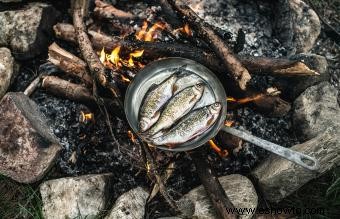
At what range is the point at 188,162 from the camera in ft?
14.0

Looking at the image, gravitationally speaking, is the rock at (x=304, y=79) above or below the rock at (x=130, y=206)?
above

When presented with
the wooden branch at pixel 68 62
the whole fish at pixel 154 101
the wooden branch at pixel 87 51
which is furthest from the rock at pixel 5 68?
the whole fish at pixel 154 101

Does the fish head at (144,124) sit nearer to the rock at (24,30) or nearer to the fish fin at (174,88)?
the fish fin at (174,88)

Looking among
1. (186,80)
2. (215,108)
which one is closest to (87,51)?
(186,80)

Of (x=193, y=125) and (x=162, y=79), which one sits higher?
(x=162, y=79)

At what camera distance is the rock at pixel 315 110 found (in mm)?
4273

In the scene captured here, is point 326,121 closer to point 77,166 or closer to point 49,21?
point 77,166

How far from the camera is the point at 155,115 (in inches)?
156

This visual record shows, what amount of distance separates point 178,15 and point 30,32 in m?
1.67

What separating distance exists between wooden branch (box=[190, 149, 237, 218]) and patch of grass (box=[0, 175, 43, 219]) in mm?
1637

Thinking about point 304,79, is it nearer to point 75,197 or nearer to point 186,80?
point 186,80

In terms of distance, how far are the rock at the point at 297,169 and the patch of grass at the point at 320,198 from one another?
0.18 meters

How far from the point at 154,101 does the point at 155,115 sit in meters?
0.15

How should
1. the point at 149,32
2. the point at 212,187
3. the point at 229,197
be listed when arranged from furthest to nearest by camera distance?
the point at 149,32 → the point at 229,197 → the point at 212,187
